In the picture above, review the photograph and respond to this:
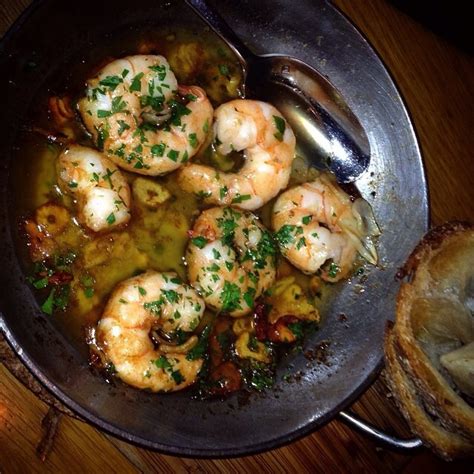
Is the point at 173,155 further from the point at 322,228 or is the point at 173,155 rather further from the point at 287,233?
the point at 322,228

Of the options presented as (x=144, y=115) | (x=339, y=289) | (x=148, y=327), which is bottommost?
(x=148, y=327)

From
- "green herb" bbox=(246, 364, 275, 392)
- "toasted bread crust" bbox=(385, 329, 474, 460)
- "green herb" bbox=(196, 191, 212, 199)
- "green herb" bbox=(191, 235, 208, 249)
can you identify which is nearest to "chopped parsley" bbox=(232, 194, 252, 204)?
"green herb" bbox=(196, 191, 212, 199)

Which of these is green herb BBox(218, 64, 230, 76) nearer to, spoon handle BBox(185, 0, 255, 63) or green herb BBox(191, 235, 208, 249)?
spoon handle BBox(185, 0, 255, 63)

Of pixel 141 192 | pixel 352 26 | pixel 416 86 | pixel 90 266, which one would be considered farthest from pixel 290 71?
pixel 90 266

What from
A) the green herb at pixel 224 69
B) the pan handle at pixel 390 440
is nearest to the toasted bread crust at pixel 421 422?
the pan handle at pixel 390 440

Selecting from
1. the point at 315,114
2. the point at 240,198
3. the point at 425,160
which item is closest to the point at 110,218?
the point at 240,198

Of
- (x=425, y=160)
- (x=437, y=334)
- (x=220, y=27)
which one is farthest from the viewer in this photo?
(x=425, y=160)

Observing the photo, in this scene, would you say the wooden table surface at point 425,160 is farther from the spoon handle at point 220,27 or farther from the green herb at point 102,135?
the green herb at point 102,135
